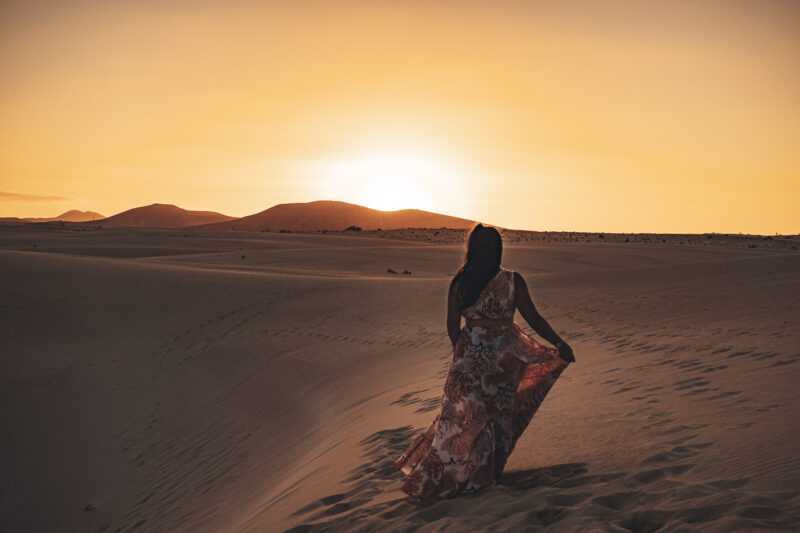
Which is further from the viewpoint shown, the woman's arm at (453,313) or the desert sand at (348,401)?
the woman's arm at (453,313)

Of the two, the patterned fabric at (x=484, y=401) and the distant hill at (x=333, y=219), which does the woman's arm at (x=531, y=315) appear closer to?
the patterned fabric at (x=484, y=401)

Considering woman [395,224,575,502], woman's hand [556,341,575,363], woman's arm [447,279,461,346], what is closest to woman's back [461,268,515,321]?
woman [395,224,575,502]

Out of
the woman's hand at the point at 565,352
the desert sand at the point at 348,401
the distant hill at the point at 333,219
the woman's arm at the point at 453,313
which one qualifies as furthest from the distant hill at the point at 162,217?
the woman's hand at the point at 565,352

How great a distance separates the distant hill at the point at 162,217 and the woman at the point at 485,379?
171 meters

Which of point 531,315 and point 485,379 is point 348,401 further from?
point 531,315

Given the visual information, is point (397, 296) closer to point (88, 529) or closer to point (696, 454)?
point (88, 529)

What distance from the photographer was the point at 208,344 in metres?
14.6

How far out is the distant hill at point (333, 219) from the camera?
137m

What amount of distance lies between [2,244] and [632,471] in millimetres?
43084

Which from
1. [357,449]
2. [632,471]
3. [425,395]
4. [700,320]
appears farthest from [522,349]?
[700,320]

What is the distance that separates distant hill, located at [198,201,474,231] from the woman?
5049 inches

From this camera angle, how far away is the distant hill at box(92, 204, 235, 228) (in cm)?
17262

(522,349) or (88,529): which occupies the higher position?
(522,349)

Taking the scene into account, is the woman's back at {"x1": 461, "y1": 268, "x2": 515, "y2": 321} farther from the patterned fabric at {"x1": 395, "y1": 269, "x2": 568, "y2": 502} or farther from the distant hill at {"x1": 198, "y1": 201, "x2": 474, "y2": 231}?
the distant hill at {"x1": 198, "y1": 201, "x2": 474, "y2": 231}
